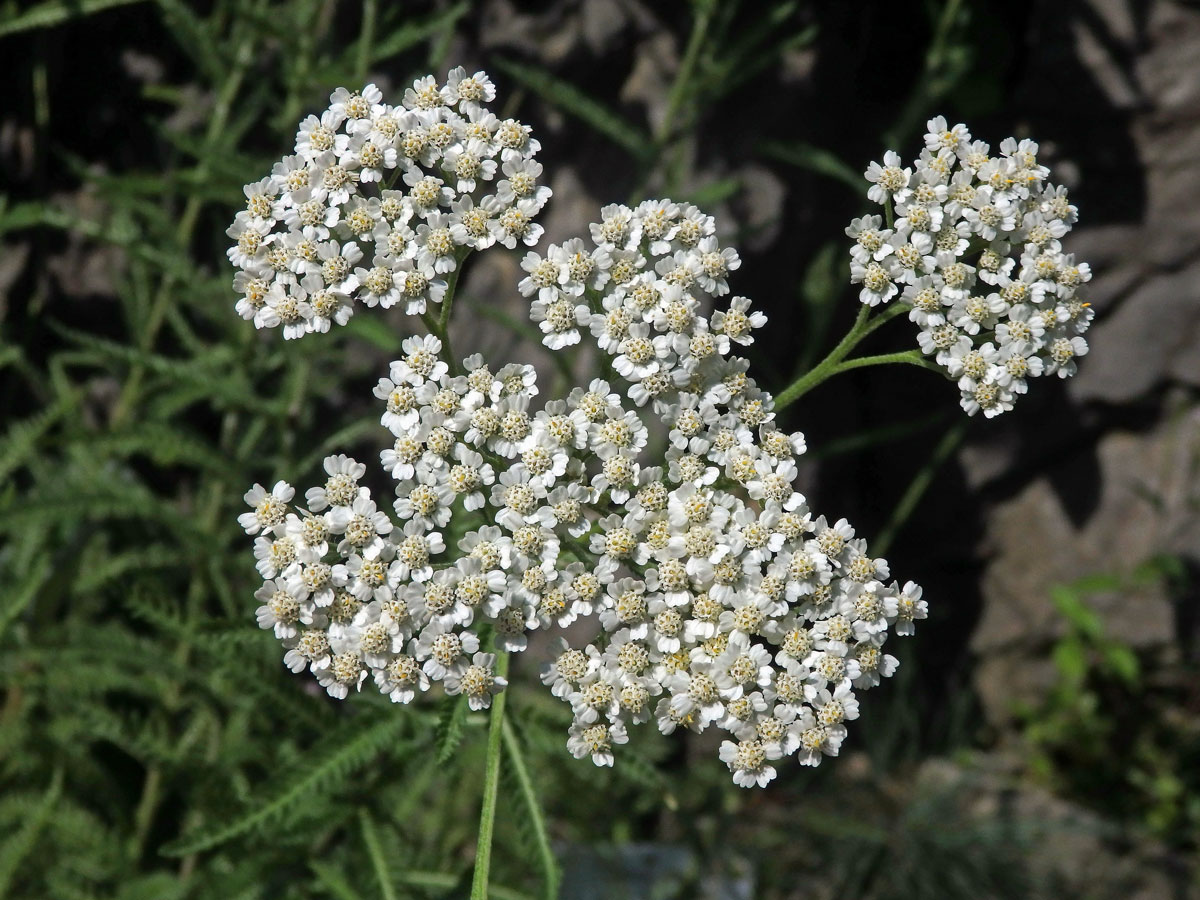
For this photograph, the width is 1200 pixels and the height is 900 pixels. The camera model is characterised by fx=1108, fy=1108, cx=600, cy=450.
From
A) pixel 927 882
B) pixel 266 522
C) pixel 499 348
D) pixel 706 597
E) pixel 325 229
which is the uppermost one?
pixel 499 348

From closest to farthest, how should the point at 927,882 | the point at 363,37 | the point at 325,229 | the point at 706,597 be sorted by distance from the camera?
the point at 706,597 < the point at 325,229 < the point at 363,37 < the point at 927,882

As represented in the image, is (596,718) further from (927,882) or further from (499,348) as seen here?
(927,882)

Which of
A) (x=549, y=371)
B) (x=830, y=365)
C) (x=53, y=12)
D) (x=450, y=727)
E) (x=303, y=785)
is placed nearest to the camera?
(x=450, y=727)

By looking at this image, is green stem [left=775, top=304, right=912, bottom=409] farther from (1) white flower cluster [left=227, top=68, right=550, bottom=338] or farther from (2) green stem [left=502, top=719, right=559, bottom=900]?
(2) green stem [left=502, top=719, right=559, bottom=900]

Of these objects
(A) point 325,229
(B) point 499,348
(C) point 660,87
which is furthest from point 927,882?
(A) point 325,229

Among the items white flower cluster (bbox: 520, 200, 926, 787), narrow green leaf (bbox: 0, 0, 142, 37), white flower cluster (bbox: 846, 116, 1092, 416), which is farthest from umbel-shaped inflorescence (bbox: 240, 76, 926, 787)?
narrow green leaf (bbox: 0, 0, 142, 37)

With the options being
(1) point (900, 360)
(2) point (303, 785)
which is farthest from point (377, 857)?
(1) point (900, 360)

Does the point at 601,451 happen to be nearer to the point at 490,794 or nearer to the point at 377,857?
the point at 490,794

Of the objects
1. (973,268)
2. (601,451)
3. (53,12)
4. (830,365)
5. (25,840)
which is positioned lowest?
(25,840)
